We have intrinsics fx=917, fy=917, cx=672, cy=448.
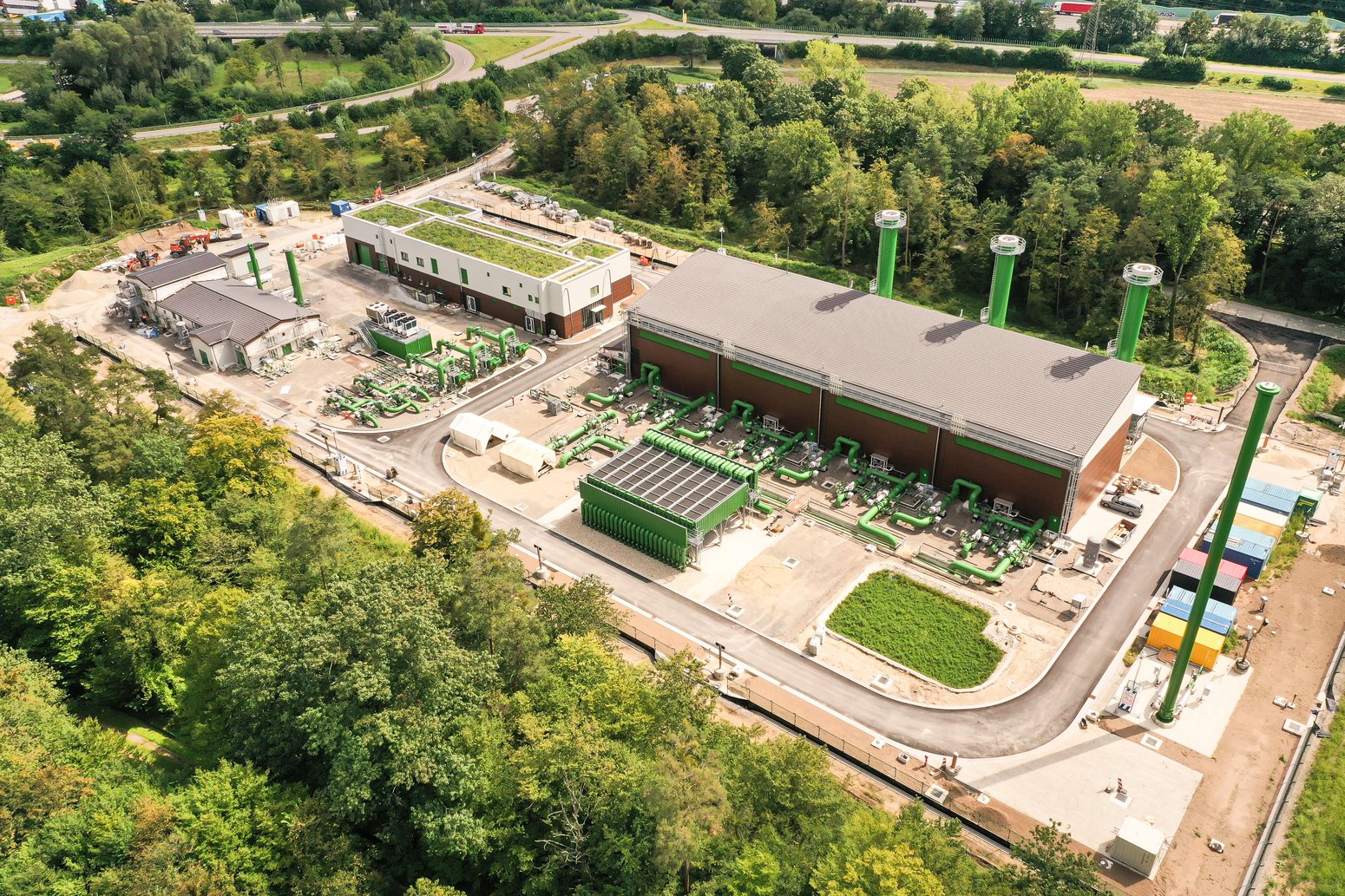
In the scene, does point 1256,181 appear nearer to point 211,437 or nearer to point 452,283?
point 452,283

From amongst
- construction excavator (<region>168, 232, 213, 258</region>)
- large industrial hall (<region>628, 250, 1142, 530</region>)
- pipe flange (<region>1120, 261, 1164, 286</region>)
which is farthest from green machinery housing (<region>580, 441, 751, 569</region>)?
construction excavator (<region>168, 232, 213, 258</region>)

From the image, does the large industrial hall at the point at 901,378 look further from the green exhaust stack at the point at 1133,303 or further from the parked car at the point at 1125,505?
the green exhaust stack at the point at 1133,303

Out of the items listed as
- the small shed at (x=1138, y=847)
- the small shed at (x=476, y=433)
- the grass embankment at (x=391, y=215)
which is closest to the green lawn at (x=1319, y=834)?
the small shed at (x=1138, y=847)

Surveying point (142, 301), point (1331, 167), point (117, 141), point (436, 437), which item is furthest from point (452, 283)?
point (1331, 167)

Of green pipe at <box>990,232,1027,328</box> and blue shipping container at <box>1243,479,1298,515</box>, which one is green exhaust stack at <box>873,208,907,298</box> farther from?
blue shipping container at <box>1243,479,1298,515</box>

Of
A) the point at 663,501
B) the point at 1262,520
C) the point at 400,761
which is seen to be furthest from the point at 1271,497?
the point at 400,761

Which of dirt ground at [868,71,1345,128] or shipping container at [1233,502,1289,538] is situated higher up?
dirt ground at [868,71,1345,128]
